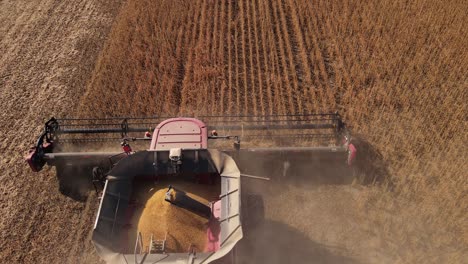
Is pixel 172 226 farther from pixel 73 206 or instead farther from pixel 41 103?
pixel 41 103

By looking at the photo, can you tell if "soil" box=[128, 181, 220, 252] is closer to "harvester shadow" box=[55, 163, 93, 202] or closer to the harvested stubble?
the harvested stubble

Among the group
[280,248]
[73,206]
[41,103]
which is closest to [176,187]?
[280,248]

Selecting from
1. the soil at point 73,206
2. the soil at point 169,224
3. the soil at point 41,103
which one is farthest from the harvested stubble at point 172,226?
the soil at point 41,103

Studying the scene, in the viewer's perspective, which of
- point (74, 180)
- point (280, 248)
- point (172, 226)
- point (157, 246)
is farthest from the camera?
point (74, 180)

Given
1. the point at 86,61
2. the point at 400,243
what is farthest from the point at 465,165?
the point at 86,61

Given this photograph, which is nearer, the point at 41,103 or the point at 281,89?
the point at 41,103

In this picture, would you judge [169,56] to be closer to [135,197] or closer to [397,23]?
[135,197]
